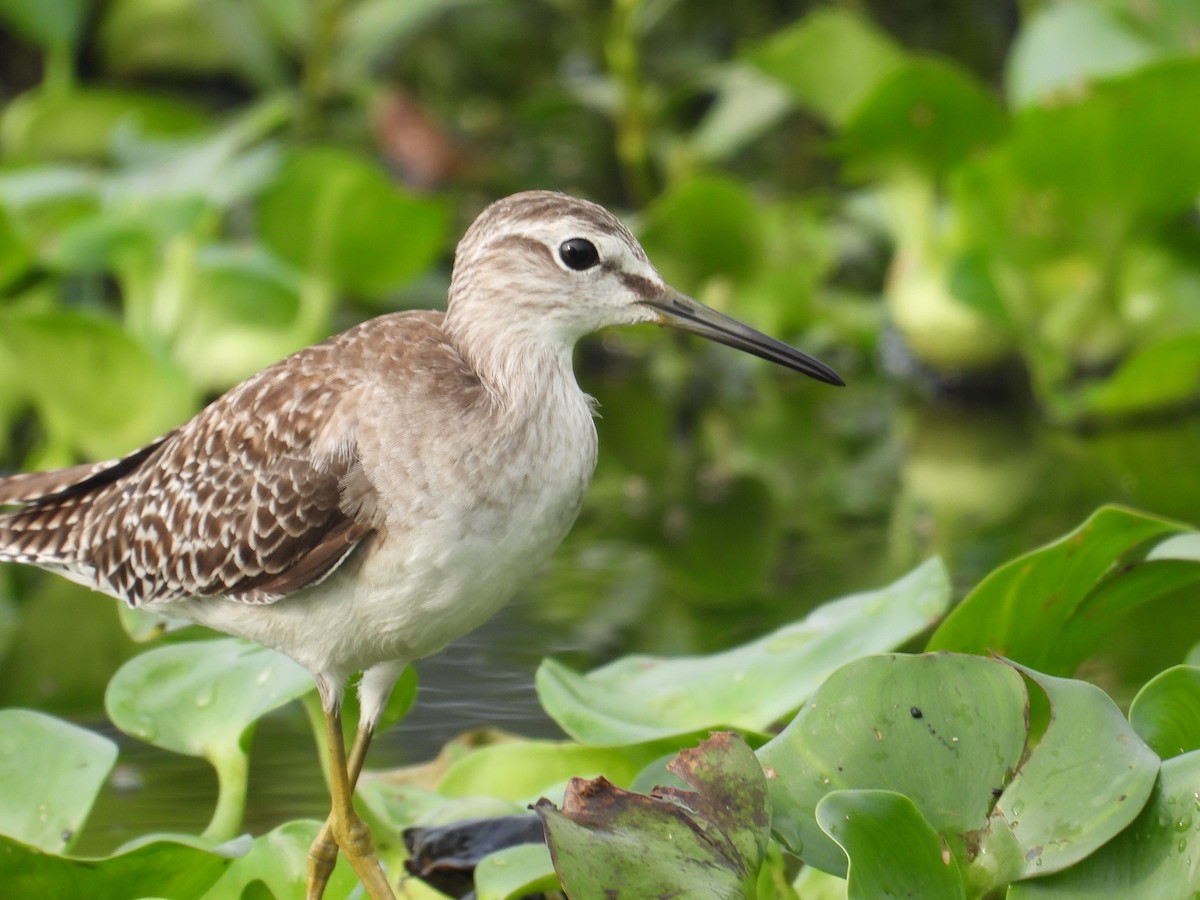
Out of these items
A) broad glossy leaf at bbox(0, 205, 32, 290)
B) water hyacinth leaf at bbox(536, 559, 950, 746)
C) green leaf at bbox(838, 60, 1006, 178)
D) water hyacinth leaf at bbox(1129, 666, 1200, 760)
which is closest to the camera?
water hyacinth leaf at bbox(1129, 666, 1200, 760)

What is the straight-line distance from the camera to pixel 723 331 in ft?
10.1

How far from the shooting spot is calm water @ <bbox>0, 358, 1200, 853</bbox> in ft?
13.5

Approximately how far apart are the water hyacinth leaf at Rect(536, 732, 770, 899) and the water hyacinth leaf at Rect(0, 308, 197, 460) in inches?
145

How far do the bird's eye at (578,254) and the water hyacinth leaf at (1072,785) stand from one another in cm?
99

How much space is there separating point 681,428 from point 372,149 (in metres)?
2.46

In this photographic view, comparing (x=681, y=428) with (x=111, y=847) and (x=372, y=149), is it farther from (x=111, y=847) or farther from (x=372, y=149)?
(x=111, y=847)

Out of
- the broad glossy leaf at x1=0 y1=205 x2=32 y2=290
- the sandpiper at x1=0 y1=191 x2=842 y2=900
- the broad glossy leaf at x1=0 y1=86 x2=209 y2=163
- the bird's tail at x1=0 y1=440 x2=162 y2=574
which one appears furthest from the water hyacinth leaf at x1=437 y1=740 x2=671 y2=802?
the broad glossy leaf at x1=0 y1=86 x2=209 y2=163

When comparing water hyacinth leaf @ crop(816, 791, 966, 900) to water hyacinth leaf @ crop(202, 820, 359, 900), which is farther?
water hyacinth leaf @ crop(202, 820, 359, 900)

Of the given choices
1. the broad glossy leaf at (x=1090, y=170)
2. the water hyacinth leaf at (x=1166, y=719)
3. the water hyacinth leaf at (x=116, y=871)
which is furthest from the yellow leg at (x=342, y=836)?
the broad glossy leaf at (x=1090, y=170)

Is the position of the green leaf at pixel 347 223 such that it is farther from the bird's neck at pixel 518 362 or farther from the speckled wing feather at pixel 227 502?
the bird's neck at pixel 518 362

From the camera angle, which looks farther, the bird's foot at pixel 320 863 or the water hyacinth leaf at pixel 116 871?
the bird's foot at pixel 320 863

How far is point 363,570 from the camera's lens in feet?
9.44

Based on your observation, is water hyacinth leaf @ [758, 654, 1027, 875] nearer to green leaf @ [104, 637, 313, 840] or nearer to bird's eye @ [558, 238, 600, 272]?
Result: bird's eye @ [558, 238, 600, 272]

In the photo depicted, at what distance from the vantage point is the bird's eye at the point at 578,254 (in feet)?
9.70
